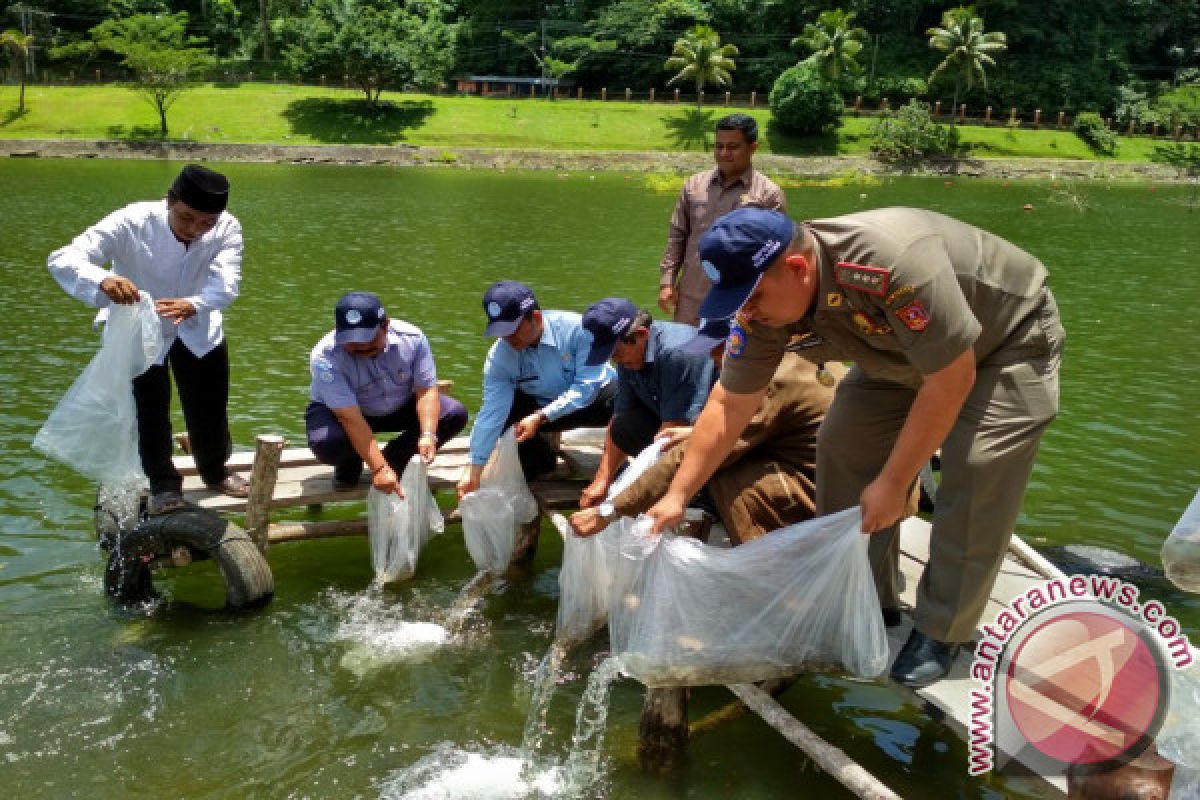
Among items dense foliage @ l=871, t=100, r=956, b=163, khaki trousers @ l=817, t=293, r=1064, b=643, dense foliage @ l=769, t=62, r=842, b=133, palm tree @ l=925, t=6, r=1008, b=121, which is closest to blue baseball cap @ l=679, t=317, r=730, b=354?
khaki trousers @ l=817, t=293, r=1064, b=643

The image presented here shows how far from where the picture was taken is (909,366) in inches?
135

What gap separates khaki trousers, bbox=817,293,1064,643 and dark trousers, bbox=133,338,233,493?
11.9 ft

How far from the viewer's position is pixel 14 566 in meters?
5.80

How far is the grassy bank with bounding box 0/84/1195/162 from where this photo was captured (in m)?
45.4

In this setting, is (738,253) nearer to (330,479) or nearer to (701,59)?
(330,479)

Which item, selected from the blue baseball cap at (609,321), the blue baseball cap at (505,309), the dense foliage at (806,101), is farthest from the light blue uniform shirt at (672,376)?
the dense foliage at (806,101)

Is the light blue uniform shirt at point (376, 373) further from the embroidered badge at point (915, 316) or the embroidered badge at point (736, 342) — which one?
the embroidered badge at point (915, 316)

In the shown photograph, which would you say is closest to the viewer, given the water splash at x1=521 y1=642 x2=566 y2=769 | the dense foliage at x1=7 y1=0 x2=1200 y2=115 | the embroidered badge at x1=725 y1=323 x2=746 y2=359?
the embroidered badge at x1=725 y1=323 x2=746 y2=359

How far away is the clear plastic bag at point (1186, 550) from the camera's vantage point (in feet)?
8.63

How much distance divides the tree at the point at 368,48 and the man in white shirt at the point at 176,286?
48851 mm

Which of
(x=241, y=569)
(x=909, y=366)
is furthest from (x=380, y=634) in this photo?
(x=909, y=366)

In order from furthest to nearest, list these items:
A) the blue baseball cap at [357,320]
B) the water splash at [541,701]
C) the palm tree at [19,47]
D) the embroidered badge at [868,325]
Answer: the palm tree at [19,47] < the blue baseball cap at [357,320] < the water splash at [541,701] < the embroidered badge at [868,325]

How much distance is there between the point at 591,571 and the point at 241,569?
1.98 meters

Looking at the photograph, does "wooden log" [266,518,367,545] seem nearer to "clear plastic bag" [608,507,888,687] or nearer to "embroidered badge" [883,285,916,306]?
"clear plastic bag" [608,507,888,687]
